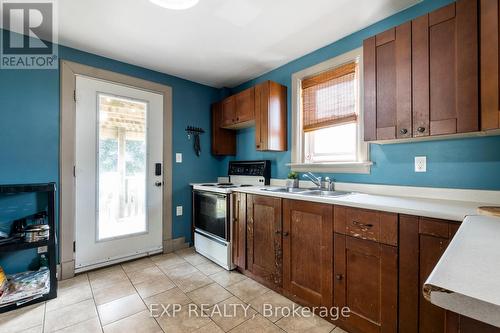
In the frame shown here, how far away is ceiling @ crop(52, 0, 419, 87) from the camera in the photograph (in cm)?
179

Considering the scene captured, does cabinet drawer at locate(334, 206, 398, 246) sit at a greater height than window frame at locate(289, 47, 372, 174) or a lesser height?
lesser

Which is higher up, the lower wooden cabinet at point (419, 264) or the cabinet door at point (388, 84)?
the cabinet door at point (388, 84)

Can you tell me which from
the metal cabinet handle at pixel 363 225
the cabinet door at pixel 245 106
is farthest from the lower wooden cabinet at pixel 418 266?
the cabinet door at pixel 245 106

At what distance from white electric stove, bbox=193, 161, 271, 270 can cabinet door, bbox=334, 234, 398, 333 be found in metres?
1.24

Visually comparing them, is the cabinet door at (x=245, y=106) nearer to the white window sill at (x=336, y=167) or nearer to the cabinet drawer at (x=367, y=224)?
the white window sill at (x=336, y=167)

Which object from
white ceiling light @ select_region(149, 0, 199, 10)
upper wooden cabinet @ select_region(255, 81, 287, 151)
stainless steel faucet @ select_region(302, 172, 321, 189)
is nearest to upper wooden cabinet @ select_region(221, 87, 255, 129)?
upper wooden cabinet @ select_region(255, 81, 287, 151)

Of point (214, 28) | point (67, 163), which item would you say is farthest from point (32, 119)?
point (214, 28)

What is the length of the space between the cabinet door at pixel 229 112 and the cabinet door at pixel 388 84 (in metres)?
1.74

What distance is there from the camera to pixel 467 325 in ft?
1.58

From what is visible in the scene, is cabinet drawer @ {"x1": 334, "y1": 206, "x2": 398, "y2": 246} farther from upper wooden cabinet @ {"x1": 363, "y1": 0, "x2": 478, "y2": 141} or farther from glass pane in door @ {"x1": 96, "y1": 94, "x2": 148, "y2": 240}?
glass pane in door @ {"x1": 96, "y1": 94, "x2": 148, "y2": 240}

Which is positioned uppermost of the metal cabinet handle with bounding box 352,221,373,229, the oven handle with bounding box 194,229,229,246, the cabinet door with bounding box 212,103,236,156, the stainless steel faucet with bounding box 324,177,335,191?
the cabinet door with bounding box 212,103,236,156

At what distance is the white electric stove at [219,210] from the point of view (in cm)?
250

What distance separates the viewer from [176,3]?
1.70 meters

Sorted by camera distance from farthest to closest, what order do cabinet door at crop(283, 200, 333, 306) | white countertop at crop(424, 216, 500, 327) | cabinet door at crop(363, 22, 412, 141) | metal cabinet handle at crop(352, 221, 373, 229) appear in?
1. cabinet door at crop(283, 200, 333, 306)
2. cabinet door at crop(363, 22, 412, 141)
3. metal cabinet handle at crop(352, 221, 373, 229)
4. white countertop at crop(424, 216, 500, 327)
